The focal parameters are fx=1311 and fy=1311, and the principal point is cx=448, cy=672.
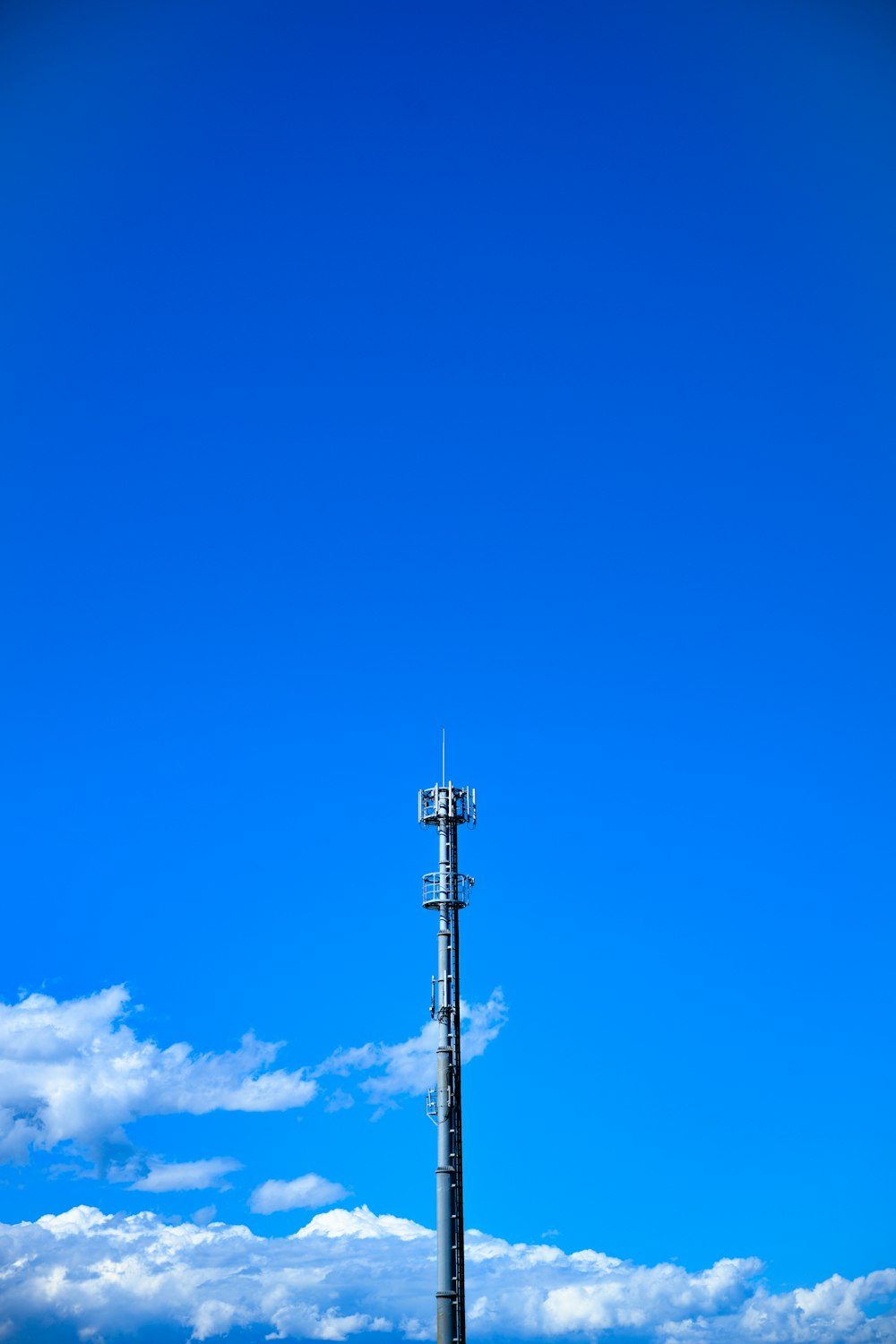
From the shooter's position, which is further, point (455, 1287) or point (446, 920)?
point (446, 920)

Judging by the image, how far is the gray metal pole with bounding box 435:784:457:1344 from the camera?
77188 mm

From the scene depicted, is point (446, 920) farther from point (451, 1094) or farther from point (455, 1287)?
point (455, 1287)

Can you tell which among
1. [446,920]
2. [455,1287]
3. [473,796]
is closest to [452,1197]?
[455,1287]

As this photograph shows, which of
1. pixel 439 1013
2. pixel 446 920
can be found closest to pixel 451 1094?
pixel 439 1013

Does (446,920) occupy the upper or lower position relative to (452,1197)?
upper

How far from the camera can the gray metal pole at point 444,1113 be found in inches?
3039

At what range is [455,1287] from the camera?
77.4m

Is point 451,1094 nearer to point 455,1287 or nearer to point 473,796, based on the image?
point 455,1287

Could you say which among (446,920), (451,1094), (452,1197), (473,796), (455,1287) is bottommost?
(455,1287)

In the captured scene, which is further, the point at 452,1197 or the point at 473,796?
the point at 473,796

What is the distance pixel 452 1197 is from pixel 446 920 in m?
16.6

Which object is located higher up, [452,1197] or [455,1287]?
[452,1197]

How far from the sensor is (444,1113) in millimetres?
80562

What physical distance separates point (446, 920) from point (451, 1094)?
1069 cm
